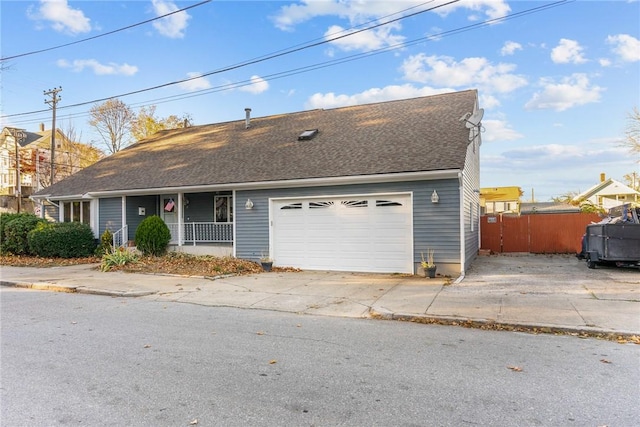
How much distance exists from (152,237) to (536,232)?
15.8m

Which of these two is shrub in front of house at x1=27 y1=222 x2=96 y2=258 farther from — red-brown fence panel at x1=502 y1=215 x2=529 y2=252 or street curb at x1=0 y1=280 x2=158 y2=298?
red-brown fence panel at x1=502 y1=215 x2=529 y2=252

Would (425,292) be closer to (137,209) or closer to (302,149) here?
(302,149)

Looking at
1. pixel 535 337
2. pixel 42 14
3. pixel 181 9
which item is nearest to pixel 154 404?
pixel 535 337

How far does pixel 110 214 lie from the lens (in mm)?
16562

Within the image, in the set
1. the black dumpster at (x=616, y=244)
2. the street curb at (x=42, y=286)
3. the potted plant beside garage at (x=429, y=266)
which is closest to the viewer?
the street curb at (x=42, y=286)

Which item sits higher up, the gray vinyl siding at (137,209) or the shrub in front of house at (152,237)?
the gray vinyl siding at (137,209)

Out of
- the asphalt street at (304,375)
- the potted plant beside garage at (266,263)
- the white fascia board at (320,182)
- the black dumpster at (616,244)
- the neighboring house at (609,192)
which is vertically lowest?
the asphalt street at (304,375)

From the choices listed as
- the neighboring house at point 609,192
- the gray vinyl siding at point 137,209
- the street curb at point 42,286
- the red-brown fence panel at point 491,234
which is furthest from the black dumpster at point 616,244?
the neighboring house at point 609,192

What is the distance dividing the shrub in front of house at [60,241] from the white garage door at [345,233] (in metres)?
8.40

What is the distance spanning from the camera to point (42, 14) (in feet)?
43.7

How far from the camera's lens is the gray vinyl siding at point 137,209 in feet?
54.0

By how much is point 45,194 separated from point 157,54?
28.1 ft

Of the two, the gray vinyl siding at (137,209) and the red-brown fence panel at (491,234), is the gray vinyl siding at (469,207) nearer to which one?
the red-brown fence panel at (491,234)

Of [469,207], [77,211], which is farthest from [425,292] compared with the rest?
[77,211]
